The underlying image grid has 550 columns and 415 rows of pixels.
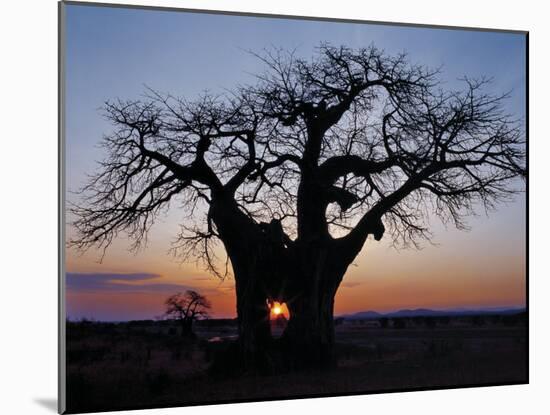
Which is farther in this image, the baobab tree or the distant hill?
the distant hill

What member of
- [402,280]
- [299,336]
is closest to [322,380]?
[299,336]

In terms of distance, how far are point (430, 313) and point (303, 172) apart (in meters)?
1.52

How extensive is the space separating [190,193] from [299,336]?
53.8 inches

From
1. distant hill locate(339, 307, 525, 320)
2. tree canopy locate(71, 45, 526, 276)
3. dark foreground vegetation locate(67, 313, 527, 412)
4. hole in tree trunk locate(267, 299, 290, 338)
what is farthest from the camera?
distant hill locate(339, 307, 525, 320)

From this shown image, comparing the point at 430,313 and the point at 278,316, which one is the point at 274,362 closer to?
the point at 278,316

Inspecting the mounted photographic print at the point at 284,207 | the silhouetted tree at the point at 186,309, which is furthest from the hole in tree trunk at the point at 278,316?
the silhouetted tree at the point at 186,309

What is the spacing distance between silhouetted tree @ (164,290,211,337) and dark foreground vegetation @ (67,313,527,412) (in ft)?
0.19

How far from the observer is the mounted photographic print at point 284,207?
736cm

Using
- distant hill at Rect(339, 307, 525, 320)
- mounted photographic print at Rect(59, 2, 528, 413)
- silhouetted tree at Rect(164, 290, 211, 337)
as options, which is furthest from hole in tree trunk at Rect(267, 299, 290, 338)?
silhouetted tree at Rect(164, 290, 211, 337)

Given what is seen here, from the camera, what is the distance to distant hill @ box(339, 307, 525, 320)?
796cm

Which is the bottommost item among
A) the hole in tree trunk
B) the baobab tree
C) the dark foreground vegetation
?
the dark foreground vegetation

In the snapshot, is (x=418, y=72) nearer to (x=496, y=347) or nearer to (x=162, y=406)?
(x=496, y=347)

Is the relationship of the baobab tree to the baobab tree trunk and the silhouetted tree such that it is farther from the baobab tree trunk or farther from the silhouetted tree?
the silhouetted tree

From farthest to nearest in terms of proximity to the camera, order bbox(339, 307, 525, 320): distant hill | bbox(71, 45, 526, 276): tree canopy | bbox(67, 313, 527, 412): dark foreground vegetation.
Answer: bbox(339, 307, 525, 320): distant hill, bbox(71, 45, 526, 276): tree canopy, bbox(67, 313, 527, 412): dark foreground vegetation
